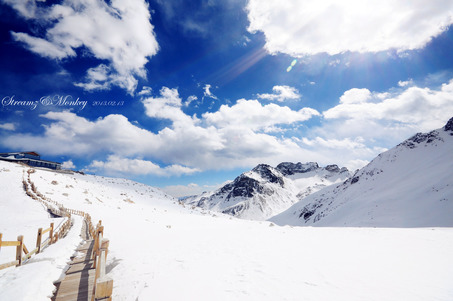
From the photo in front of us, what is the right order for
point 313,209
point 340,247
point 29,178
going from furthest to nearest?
point 313,209
point 29,178
point 340,247

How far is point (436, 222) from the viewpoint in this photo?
1693 inches

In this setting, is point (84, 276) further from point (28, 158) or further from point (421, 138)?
point (421, 138)

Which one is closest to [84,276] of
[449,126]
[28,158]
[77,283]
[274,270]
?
[77,283]

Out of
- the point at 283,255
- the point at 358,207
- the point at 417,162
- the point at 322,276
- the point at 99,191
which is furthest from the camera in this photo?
the point at 417,162

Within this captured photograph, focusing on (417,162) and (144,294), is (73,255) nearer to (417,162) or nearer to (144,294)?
(144,294)

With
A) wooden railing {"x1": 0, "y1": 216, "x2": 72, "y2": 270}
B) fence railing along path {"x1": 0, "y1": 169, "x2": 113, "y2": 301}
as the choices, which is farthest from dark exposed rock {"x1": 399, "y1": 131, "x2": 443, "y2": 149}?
wooden railing {"x1": 0, "y1": 216, "x2": 72, "y2": 270}

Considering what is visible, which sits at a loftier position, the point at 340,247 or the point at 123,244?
the point at 123,244

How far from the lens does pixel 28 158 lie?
2345 inches

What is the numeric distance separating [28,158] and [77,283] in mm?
77624

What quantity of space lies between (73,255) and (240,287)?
7.39m

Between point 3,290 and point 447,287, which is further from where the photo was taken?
point 447,287

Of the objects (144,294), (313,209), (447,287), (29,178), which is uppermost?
(29,178)

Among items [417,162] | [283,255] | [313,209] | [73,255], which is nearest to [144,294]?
[73,255]

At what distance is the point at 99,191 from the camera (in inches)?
1606
